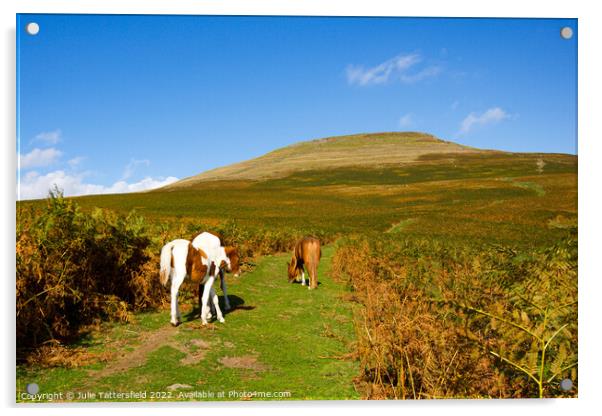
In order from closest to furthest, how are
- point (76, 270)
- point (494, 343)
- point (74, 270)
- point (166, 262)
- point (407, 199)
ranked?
1. point (494, 343)
2. point (74, 270)
3. point (76, 270)
4. point (166, 262)
5. point (407, 199)

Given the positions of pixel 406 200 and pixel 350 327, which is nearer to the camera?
pixel 350 327

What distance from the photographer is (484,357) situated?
6.39 m

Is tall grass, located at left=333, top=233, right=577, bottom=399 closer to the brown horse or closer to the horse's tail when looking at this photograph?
the horse's tail

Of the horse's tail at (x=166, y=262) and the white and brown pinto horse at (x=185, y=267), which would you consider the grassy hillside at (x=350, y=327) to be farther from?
the horse's tail at (x=166, y=262)

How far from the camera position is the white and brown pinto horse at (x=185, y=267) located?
860cm

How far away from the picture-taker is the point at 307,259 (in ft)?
44.6

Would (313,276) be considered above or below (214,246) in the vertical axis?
below

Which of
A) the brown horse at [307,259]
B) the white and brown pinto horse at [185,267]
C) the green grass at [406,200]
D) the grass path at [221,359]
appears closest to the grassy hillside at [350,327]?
the grass path at [221,359]

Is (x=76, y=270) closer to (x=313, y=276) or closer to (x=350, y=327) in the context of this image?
(x=350, y=327)

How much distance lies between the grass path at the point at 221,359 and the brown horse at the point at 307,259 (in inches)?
128

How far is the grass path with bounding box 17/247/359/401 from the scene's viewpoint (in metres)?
6.34

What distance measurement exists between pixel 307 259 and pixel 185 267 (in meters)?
5.56

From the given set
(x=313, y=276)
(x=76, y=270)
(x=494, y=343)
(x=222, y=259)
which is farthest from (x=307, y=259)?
(x=494, y=343)
